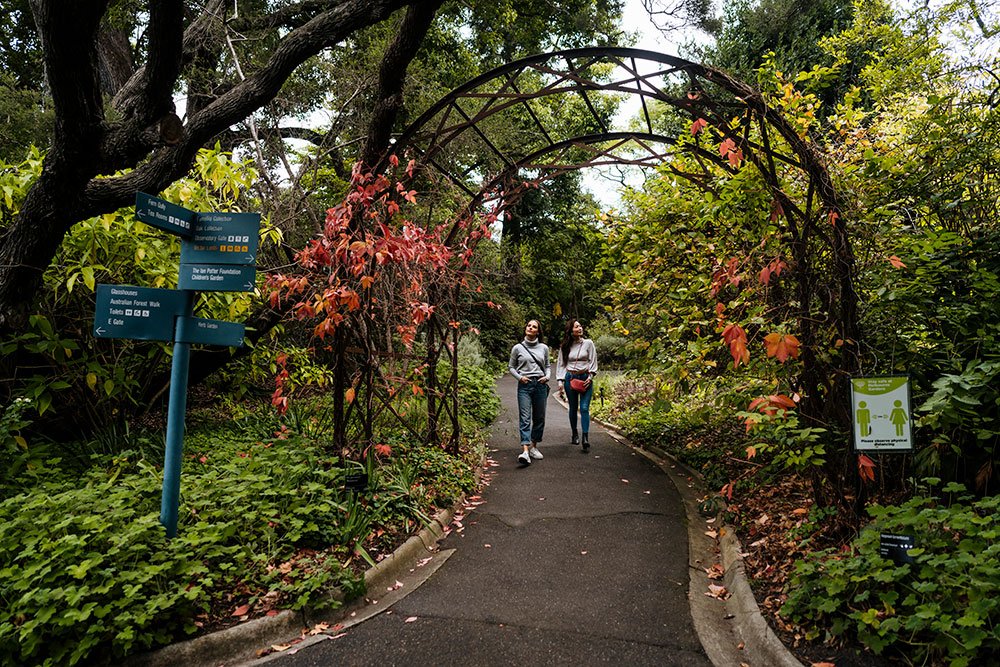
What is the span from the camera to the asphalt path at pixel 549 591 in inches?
127

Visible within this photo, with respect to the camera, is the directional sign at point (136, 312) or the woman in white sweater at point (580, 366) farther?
the woman in white sweater at point (580, 366)

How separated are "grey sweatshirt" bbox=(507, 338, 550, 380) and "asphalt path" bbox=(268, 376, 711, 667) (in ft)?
4.93

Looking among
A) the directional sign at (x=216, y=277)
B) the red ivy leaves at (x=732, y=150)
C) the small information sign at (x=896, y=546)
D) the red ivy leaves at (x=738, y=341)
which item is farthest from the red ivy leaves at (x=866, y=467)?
the directional sign at (x=216, y=277)

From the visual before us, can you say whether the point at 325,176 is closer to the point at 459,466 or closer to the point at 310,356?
the point at 310,356

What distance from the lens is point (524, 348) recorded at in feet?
24.9

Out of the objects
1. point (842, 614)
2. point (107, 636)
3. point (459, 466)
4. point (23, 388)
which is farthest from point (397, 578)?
point (23, 388)

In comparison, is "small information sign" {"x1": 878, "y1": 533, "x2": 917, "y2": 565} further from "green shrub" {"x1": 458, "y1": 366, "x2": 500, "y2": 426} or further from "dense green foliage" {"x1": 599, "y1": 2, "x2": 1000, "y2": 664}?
"green shrub" {"x1": 458, "y1": 366, "x2": 500, "y2": 426}

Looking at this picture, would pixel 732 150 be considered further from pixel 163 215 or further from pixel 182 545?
pixel 182 545

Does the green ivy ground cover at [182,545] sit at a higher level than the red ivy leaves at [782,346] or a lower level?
lower

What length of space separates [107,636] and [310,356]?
6.61m

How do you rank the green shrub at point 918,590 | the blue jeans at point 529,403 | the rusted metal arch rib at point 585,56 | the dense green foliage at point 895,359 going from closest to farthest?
the green shrub at point 918,590
the dense green foliage at point 895,359
the rusted metal arch rib at point 585,56
the blue jeans at point 529,403

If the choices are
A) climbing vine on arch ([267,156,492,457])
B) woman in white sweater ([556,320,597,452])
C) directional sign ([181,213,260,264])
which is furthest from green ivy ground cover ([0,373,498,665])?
woman in white sweater ([556,320,597,452])

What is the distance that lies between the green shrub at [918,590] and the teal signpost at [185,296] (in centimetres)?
408

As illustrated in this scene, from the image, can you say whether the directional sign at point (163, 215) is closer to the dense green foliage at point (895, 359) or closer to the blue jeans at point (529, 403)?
the dense green foliage at point (895, 359)
